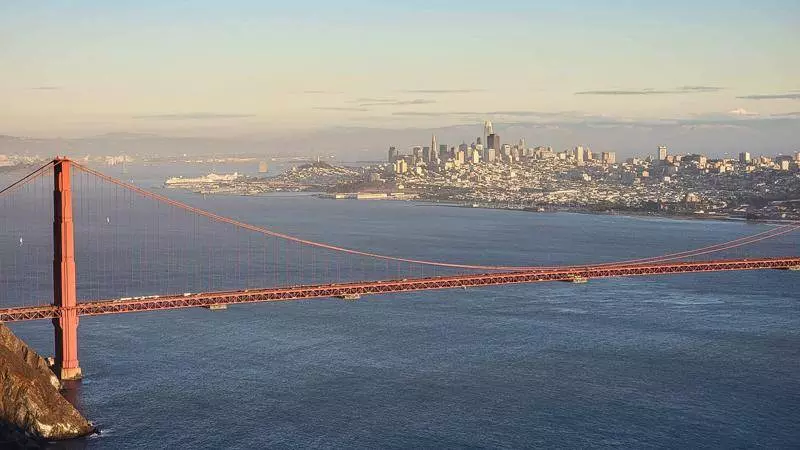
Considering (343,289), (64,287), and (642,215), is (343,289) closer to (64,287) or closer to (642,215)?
(64,287)

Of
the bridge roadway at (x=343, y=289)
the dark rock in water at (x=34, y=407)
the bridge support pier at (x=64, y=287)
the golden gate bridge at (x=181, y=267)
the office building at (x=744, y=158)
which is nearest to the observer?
the dark rock in water at (x=34, y=407)

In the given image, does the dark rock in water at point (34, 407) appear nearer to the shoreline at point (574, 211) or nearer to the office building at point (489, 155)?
the shoreline at point (574, 211)

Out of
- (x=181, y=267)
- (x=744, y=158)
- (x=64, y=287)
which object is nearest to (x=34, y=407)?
(x=64, y=287)

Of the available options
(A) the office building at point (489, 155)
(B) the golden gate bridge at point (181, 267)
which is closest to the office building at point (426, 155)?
(A) the office building at point (489, 155)

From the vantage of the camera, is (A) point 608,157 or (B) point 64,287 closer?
(B) point 64,287

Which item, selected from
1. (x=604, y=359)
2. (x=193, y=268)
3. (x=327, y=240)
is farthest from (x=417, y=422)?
(x=327, y=240)

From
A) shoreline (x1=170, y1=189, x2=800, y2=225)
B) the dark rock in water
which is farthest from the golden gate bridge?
shoreline (x1=170, y1=189, x2=800, y2=225)

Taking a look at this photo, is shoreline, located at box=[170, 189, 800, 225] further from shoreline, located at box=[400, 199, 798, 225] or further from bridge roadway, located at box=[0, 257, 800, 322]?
bridge roadway, located at box=[0, 257, 800, 322]
